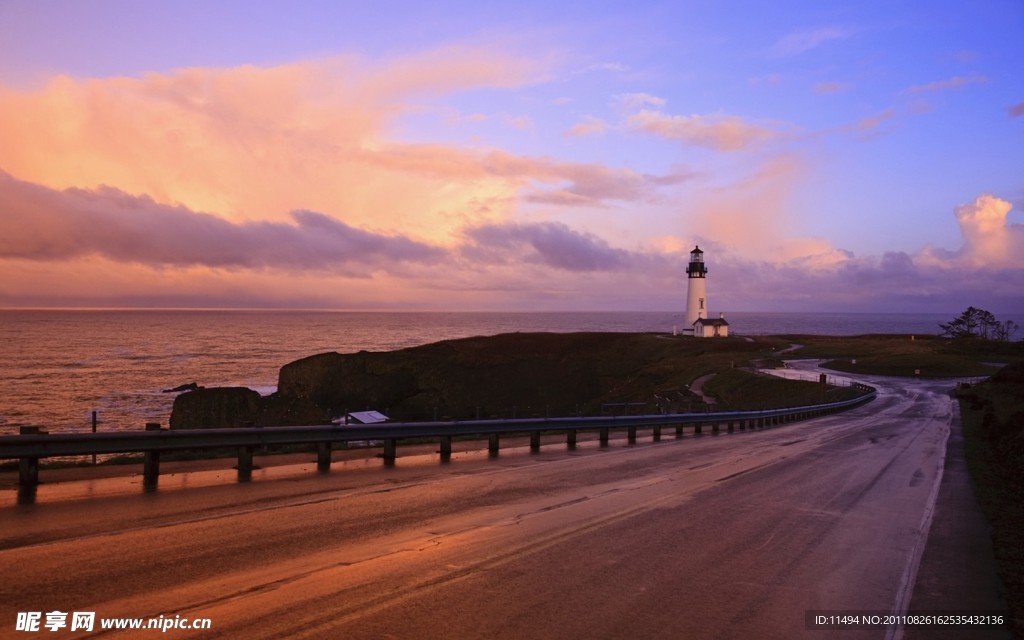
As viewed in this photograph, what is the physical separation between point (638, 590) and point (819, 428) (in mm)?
27137

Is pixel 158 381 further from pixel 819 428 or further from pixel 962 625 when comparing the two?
pixel 962 625

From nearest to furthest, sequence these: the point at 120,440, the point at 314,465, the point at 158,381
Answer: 1. the point at 120,440
2. the point at 314,465
3. the point at 158,381

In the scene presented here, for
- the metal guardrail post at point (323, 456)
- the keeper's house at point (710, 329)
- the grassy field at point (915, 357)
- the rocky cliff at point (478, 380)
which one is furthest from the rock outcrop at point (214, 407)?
the keeper's house at point (710, 329)

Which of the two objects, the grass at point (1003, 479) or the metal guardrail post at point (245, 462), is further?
the metal guardrail post at point (245, 462)

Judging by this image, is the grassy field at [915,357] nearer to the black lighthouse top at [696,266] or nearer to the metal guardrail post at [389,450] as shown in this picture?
the black lighthouse top at [696,266]

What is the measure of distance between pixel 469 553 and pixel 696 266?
106 m

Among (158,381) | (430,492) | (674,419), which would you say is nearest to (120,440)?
(430,492)

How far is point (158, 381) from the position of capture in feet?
235

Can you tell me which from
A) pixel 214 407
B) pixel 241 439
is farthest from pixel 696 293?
pixel 241 439

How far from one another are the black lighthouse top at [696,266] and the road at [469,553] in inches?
3829

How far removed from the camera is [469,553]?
818 centimetres

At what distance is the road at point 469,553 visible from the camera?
610cm

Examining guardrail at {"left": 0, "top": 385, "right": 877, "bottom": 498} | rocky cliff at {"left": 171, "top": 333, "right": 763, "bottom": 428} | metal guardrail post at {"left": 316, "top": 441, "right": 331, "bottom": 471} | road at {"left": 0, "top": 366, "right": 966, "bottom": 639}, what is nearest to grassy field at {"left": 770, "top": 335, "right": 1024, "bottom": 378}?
rocky cliff at {"left": 171, "top": 333, "right": 763, "bottom": 428}

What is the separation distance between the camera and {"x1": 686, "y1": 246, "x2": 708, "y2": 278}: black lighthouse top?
10988cm
